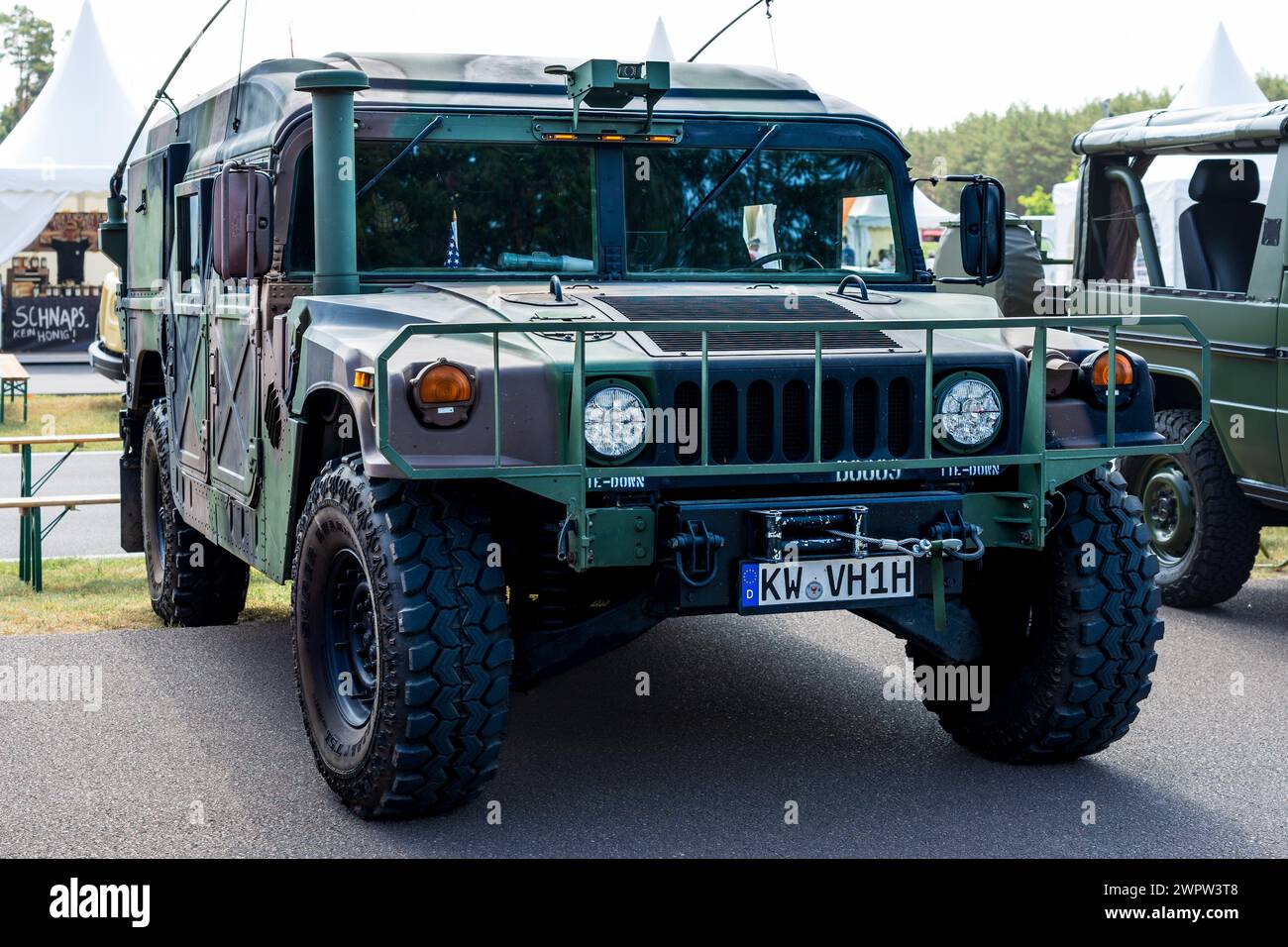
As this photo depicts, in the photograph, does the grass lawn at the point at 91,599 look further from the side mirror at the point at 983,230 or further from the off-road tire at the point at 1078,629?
the off-road tire at the point at 1078,629

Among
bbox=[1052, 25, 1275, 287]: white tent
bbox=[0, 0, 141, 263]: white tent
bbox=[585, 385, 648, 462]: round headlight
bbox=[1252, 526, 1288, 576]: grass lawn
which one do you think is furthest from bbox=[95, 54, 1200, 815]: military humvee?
bbox=[0, 0, 141, 263]: white tent

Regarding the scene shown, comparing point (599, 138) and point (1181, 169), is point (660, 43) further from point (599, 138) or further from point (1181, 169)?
point (599, 138)

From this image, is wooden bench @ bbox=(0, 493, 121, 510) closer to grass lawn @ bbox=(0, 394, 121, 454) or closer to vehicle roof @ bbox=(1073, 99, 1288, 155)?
vehicle roof @ bbox=(1073, 99, 1288, 155)

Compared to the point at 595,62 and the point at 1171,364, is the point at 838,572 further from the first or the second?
the point at 1171,364

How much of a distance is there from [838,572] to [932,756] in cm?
116

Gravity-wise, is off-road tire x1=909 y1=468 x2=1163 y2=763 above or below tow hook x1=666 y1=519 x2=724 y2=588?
below

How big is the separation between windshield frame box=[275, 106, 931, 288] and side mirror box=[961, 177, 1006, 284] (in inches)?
7.4

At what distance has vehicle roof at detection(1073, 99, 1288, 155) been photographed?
305 inches

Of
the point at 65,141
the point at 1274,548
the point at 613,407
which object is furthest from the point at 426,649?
the point at 65,141

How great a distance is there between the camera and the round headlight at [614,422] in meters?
4.54

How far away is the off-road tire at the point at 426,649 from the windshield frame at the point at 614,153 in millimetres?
1282

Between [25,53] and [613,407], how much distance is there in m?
61.6
